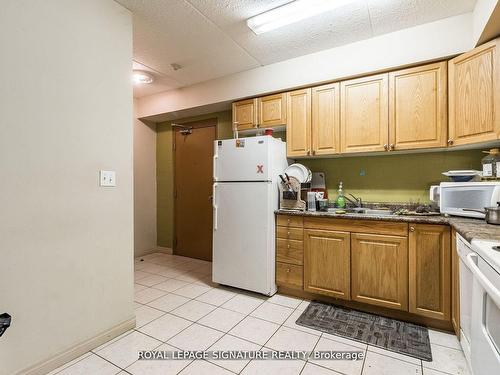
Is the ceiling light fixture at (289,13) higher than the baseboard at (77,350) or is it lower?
higher

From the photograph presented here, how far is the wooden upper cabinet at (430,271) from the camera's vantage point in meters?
1.93

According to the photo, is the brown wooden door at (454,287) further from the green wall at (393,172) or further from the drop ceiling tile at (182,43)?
the drop ceiling tile at (182,43)

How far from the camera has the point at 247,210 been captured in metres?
2.68

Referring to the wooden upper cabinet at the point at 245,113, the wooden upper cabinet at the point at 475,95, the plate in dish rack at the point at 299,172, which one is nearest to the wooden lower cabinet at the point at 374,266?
the plate in dish rack at the point at 299,172

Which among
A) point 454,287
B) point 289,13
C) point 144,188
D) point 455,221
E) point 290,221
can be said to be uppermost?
point 289,13

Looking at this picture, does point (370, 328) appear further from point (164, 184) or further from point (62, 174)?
point (164, 184)

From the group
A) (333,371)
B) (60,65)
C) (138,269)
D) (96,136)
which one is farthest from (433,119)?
(138,269)

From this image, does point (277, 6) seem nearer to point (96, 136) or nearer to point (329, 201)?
point (96, 136)

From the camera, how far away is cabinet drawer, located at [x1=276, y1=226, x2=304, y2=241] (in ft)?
8.41

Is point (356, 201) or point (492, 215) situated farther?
point (356, 201)

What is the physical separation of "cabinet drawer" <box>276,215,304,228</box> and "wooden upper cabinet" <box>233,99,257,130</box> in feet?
3.72

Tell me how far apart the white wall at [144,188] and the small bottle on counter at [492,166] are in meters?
4.17

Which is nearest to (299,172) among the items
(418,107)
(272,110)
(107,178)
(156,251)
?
(272,110)

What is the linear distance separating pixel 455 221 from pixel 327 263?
1.04 metres
